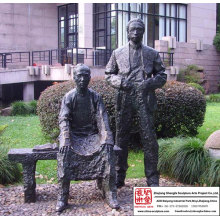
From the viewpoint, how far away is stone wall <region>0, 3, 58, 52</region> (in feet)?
75.0

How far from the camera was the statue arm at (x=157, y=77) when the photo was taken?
19.0ft

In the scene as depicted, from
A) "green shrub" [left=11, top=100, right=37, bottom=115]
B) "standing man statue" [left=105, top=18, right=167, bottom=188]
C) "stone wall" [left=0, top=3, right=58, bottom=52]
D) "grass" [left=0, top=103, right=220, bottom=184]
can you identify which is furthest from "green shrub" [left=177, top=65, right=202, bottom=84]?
"standing man statue" [left=105, top=18, right=167, bottom=188]

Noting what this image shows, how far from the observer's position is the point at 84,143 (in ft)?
18.6

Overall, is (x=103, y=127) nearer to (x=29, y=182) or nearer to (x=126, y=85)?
(x=126, y=85)

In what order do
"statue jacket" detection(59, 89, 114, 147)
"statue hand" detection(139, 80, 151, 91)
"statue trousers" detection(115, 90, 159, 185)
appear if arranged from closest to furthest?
"statue jacket" detection(59, 89, 114, 147), "statue hand" detection(139, 80, 151, 91), "statue trousers" detection(115, 90, 159, 185)

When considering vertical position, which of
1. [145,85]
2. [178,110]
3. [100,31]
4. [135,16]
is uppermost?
[135,16]

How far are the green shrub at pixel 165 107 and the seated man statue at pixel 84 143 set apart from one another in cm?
291

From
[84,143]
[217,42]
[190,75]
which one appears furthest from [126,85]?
[217,42]

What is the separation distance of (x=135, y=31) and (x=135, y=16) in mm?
18126

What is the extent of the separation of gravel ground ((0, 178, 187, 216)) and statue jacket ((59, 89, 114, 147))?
36.3 inches

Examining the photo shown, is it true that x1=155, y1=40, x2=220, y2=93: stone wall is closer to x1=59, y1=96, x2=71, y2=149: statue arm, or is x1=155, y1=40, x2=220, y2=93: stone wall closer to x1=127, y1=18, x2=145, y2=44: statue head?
x1=127, y1=18, x2=145, y2=44: statue head

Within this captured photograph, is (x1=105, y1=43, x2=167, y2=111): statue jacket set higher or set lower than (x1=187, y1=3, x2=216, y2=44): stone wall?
lower

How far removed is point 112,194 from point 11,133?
6536 millimetres

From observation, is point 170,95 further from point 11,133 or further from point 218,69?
point 218,69
